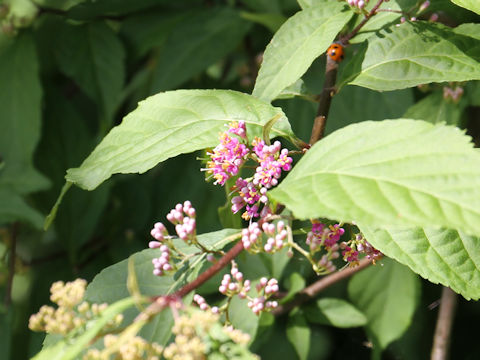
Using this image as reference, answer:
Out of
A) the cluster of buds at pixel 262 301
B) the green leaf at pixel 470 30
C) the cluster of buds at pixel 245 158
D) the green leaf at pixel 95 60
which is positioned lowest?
the green leaf at pixel 95 60

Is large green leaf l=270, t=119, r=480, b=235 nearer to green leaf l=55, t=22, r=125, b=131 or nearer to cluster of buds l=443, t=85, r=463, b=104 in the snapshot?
cluster of buds l=443, t=85, r=463, b=104

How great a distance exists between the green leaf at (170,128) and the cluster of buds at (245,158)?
0.04 metres

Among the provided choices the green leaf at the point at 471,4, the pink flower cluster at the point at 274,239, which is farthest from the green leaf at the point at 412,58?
the pink flower cluster at the point at 274,239

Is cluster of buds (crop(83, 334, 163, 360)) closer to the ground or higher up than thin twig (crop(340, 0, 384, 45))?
closer to the ground

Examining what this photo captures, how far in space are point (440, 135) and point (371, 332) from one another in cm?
152

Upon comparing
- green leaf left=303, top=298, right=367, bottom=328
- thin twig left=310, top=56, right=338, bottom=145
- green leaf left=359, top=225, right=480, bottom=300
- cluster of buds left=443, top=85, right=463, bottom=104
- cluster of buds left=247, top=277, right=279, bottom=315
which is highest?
thin twig left=310, top=56, right=338, bottom=145

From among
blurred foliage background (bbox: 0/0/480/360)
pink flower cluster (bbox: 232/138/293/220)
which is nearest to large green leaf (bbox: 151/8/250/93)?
blurred foliage background (bbox: 0/0/480/360)

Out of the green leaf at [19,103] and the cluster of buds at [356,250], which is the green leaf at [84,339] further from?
the green leaf at [19,103]

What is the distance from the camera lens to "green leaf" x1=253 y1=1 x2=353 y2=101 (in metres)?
1.37

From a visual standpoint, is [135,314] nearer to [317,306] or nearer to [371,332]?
[317,306]

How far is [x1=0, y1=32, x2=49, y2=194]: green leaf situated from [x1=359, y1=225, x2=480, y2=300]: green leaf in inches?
61.7

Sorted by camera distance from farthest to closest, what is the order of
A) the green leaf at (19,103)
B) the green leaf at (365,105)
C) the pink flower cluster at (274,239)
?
the green leaf at (19,103) → the green leaf at (365,105) → the pink flower cluster at (274,239)

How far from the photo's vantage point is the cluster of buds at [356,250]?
1.25 m

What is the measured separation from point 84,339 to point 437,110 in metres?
1.41
